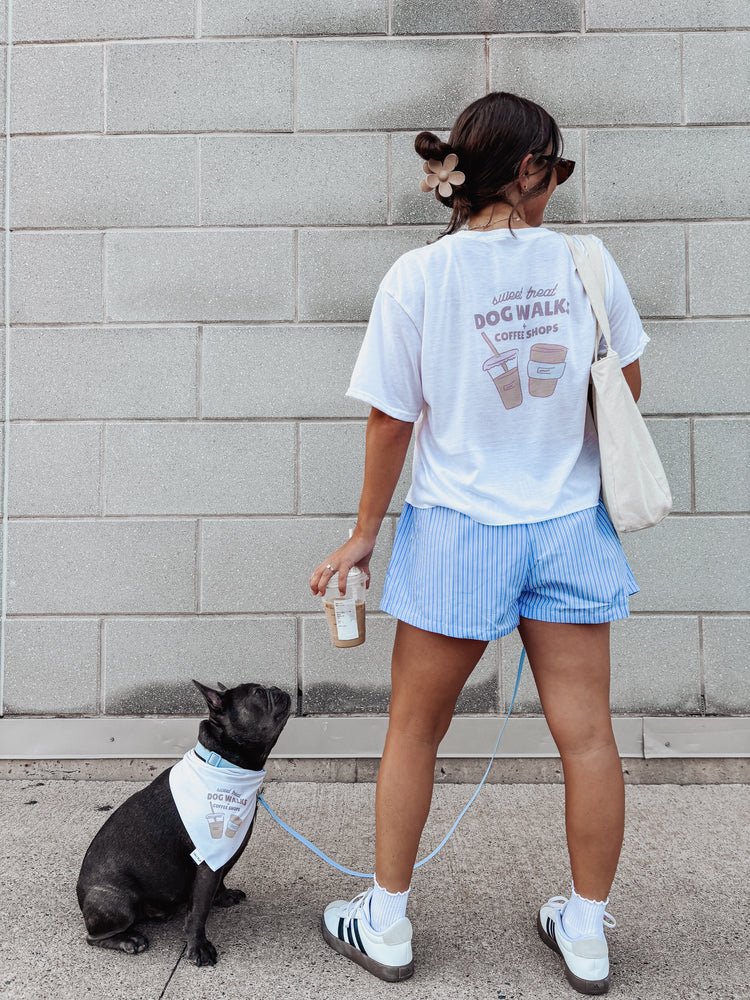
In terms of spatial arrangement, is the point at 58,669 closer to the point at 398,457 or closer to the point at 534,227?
the point at 398,457

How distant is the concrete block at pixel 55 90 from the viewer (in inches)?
126

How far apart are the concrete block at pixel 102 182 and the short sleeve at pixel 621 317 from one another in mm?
2046

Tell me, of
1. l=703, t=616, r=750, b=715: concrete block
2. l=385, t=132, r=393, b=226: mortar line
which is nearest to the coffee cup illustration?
l=385, t=132, r=393, b=226: mortar line

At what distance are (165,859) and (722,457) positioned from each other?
254 centimetres

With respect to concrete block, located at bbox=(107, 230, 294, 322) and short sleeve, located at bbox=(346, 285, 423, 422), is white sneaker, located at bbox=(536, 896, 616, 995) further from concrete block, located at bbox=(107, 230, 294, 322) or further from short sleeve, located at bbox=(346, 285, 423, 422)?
concrete block, located at bbox=(107, 230, 294, 322)

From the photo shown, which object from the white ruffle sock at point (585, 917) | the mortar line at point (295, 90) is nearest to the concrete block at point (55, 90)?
the mortar line at point (295, 90)

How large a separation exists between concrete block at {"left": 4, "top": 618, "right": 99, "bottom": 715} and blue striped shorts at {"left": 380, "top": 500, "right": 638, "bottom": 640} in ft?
6.40

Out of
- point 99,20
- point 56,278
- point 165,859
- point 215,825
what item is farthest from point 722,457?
point 99,20

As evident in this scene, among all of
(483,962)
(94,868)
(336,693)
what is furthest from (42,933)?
(336,693)

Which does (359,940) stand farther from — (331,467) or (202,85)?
(202,85)

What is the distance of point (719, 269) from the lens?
125 inches

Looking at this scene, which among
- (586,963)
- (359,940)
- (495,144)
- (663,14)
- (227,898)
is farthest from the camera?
(663,14)

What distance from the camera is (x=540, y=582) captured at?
5.69 ft

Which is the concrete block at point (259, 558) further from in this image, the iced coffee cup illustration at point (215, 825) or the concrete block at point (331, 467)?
the iced coffee cup illustration at point (215, 825)
